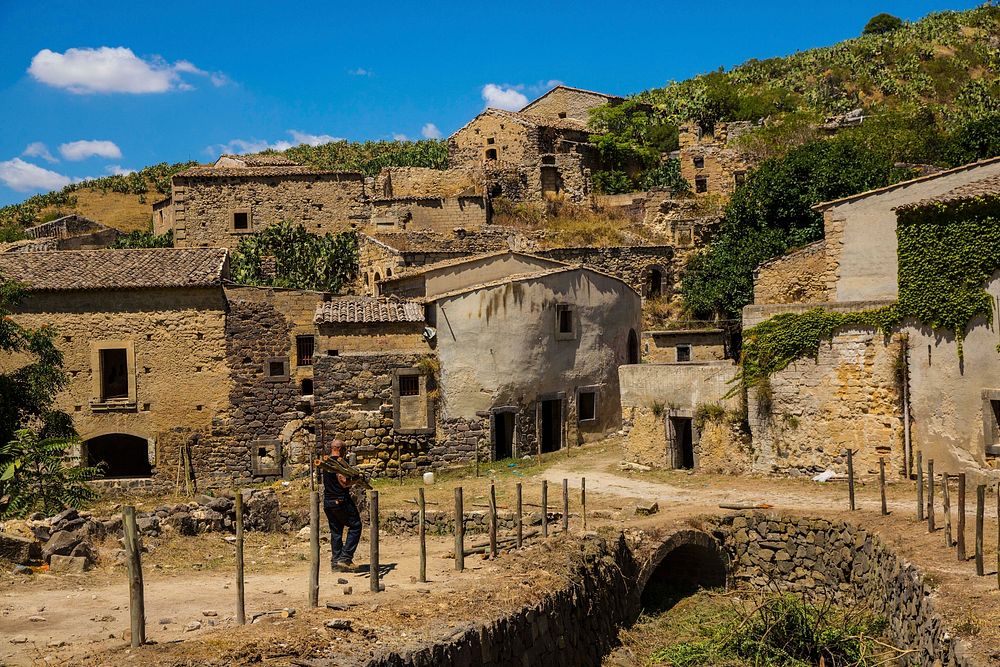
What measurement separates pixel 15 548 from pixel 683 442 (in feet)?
52.7

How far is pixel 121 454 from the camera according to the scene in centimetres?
3284

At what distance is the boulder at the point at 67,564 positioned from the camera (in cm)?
1450

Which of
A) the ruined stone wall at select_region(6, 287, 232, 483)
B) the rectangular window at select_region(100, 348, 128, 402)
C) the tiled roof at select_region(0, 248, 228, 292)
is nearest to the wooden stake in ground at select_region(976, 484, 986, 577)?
the ruined stone wall at select_region(6, 287, 232, 483)

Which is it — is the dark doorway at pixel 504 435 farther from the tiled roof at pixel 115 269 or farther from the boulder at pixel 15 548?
the boulder at pixel 15 548

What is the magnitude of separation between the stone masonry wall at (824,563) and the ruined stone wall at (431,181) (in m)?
28.9

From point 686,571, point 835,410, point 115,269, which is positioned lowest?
point 686,571

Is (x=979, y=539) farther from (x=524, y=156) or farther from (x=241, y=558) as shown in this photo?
(x=524, y=156)

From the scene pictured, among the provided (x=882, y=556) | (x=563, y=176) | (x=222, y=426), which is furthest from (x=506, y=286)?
(x=563, y=176)

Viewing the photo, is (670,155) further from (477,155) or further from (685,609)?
(685,609)

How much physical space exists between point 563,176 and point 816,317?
27881 mm

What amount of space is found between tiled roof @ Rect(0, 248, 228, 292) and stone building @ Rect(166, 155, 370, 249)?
36.7 feet

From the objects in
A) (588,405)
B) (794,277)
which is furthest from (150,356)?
(794,277)

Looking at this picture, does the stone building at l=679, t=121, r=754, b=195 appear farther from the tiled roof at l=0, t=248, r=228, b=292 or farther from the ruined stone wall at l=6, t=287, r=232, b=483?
the ruined stone wall at l=6, t=287, r=232, b=483

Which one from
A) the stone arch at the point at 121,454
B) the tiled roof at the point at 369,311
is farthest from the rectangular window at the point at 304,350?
the stone arch at the point at 121,454
